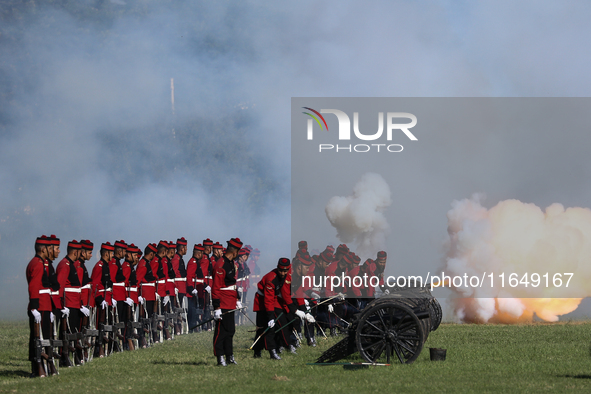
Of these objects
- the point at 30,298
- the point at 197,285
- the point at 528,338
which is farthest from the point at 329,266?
the point at 30,298

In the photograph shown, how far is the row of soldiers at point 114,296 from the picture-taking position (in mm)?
12031

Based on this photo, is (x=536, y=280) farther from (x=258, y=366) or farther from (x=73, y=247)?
(x=73, y=247)

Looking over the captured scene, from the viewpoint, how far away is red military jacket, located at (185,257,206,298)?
21672 mm

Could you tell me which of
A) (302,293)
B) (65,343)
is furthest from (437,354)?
(65,343)

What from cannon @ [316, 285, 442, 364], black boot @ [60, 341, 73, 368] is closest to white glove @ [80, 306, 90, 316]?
black boot @ [60, 341, 73, 368]

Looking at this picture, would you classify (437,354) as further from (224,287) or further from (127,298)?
(127,298)

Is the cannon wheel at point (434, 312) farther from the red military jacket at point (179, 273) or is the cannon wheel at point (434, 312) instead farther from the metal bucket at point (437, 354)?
the red military jacket at point (179, 273)

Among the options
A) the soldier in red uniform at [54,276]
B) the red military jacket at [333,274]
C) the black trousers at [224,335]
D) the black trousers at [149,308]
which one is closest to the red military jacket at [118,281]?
the black trousers at [149,308]

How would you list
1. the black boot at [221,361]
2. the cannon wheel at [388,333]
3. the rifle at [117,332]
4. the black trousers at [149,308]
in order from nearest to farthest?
the cannon wheel at [388,333] < the black boot at [221,361] < the rifle at [117,332] < the black trousers at [149,308]

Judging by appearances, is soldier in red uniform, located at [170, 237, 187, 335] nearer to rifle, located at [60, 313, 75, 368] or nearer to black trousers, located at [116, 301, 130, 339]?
black trousers, located at [116, 301, 130, 339]

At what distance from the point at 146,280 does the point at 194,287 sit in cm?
379

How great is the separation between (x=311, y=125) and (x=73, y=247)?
15271 millimetres

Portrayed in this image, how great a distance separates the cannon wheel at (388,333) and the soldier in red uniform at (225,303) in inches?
104

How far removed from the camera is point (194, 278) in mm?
21828
